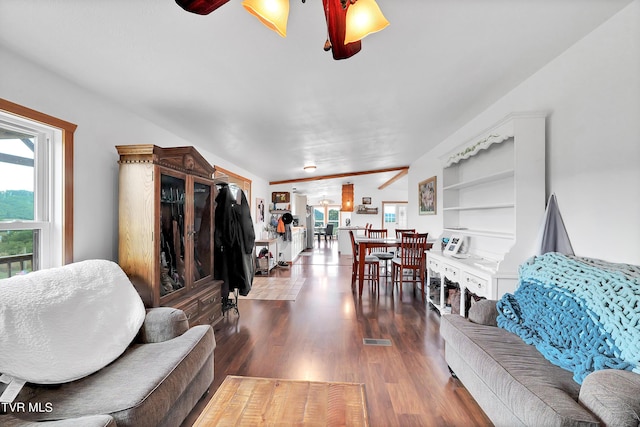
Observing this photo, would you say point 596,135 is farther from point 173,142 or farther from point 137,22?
point 173,142

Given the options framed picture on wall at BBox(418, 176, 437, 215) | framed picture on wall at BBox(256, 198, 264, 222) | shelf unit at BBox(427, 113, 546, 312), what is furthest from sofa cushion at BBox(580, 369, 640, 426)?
framed picture on wall at BBox(256, 198, 264, 222)

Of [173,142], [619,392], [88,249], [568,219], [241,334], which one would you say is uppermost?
[173,142]

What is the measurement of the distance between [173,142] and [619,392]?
3.94 meters

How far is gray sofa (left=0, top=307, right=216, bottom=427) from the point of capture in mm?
1163

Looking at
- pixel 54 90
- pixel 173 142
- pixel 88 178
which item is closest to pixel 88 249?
pixel 88 178

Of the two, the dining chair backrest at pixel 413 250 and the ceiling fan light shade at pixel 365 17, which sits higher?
the ceiling fan light shade at pixel 365 17

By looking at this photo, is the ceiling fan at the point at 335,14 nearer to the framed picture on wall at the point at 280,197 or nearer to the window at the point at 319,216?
the framed picture on wall at the point at 280,197

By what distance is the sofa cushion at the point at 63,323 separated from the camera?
122 centimetres

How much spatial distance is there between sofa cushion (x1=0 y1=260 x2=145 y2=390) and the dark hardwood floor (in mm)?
708

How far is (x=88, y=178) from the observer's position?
2.12 metres

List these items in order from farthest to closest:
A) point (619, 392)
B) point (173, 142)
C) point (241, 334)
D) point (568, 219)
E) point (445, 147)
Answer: point (445, 147) < point (173, 142) < point (241, 334) < point (568, 219) < point (619, 392)

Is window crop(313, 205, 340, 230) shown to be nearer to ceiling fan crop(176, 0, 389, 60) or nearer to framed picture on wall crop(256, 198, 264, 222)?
framed picture on wall crop(256, 198, 264, 222)

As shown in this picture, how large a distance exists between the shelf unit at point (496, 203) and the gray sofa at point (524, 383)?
1.71 ft

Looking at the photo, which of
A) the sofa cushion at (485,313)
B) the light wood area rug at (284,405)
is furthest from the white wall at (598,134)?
the light wood area rug at (284,405)
